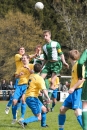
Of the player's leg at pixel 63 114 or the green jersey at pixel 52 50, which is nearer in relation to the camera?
the player's leg at pixel 63 114

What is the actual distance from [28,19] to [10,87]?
16.6 meters

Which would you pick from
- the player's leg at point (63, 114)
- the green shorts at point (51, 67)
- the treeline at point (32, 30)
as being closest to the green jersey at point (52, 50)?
the green shorts at point (51, 67)

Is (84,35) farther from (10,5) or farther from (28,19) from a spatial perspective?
(10,5)

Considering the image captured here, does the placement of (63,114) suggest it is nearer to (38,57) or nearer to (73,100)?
(73,100)

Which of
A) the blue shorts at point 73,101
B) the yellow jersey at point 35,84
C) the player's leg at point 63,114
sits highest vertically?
the yellow jersey at point 35,84

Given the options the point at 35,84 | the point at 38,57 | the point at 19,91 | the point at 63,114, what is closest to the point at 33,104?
the point at 35,84

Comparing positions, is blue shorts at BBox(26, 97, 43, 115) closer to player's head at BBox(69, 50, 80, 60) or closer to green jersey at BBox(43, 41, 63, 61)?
player's head at BBox(69, 50, 80, 60)

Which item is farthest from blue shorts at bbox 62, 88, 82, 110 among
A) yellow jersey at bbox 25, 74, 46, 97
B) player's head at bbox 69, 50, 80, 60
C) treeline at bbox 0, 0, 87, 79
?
treeline at bbox 0, 0, 87, 79

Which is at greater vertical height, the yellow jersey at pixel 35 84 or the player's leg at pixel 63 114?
the yellow jersey at pixel 35 84

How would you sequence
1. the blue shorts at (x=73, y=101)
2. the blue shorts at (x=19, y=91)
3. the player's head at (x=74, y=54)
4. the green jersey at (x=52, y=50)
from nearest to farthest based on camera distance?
the player's head at (x=74, y=54)
the blue shorts at (x=73, y=101)
the blue shorts at (x=19, y=91)
the green jersey at (x=52, y=50)

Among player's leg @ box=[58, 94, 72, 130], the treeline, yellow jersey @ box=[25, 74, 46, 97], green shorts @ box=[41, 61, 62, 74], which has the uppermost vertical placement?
the treeline

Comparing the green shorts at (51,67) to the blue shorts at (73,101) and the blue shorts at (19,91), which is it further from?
the blue shorts at (73,101)

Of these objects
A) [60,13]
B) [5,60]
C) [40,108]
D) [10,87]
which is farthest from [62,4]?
[40,108]

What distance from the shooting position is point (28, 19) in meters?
52.2
